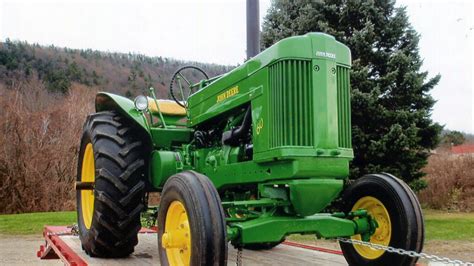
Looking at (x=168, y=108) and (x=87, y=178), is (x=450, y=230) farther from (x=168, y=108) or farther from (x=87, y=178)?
(x=87, y=178)

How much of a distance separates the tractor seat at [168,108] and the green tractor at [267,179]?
2.94 ft

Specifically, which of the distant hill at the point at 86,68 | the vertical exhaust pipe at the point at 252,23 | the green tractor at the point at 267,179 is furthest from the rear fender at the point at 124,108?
the distant hill at the point at 86,68

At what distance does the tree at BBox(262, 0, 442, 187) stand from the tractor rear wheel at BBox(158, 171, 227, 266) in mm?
8068

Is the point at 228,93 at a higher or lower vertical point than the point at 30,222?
higher

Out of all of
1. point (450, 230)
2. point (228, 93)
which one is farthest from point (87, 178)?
point (450, 230)

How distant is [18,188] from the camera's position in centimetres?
1733

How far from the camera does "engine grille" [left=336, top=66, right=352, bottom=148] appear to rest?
381 cm

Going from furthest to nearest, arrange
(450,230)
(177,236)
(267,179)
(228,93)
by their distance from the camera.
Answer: (450,230) < (228,93) < (267,179) < (177,236)

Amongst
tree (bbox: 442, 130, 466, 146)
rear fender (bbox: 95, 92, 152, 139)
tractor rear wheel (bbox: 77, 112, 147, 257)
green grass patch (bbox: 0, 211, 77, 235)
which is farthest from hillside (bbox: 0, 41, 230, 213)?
tree (bbox: 442, 130, 466, 146)

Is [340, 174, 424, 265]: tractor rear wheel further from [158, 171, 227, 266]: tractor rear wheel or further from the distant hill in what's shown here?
the distant hill

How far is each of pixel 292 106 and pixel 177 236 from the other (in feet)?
3.79

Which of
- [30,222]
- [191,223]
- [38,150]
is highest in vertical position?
[38,150]

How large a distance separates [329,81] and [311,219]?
3.21 ft

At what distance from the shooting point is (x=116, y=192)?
4.58 meters
